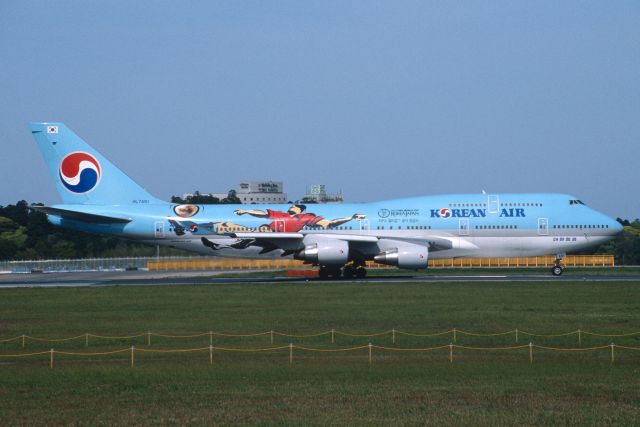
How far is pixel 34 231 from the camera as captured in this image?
108250 mm

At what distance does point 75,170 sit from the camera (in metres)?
59.8

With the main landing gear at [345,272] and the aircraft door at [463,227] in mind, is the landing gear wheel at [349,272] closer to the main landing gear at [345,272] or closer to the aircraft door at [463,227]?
the main landing gear at [345,272]

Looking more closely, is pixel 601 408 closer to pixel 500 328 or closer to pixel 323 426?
pixel 323 426

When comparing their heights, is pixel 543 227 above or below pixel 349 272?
above

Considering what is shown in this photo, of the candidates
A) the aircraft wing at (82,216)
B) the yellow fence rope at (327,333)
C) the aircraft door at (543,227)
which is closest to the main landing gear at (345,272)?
the aircraft door at (543,227)

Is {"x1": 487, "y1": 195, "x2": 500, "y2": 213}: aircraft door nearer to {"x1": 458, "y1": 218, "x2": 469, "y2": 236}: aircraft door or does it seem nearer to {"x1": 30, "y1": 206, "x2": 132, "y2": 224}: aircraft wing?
{"x1": 458, "y1": 218, "x2": 469, "y2": 236}: aircraft door

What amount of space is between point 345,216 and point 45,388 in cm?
3865

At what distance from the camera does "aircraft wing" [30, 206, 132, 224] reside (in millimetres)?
55719

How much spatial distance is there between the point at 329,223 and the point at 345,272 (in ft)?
12.1

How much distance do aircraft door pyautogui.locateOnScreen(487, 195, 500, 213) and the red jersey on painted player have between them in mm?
7875

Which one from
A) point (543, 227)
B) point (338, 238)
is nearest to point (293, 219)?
point (338, 238)

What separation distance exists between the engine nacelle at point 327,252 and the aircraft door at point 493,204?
9250 millimetres

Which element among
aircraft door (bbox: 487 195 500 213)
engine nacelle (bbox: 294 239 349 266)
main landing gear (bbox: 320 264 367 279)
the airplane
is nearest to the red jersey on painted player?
the airplane

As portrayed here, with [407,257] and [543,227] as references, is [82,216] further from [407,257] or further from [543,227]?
[543,227]
